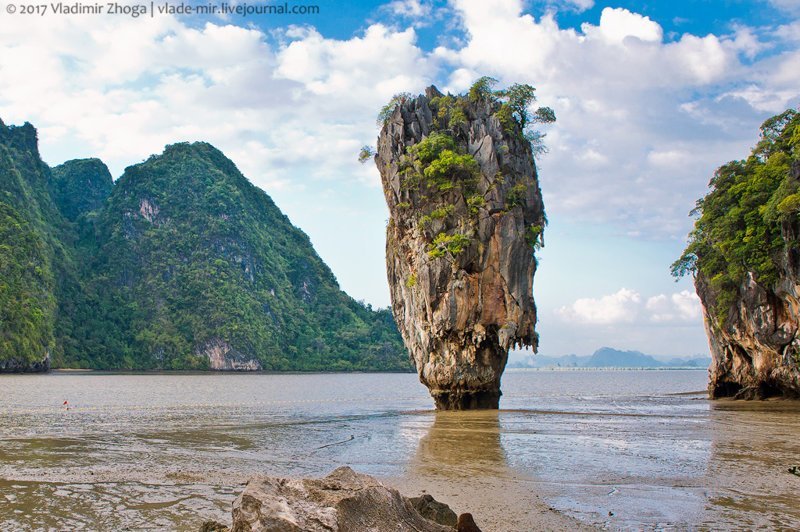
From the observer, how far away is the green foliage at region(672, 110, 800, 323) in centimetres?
2884

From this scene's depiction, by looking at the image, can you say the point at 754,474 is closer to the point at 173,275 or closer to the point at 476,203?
the point at 476,203

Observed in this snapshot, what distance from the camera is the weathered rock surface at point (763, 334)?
1097 inches

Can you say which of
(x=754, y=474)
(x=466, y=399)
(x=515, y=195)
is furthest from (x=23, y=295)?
(x=754, y=474)

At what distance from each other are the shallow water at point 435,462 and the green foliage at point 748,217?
771cm

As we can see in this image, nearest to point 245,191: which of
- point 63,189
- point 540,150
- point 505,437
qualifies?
point 63,189

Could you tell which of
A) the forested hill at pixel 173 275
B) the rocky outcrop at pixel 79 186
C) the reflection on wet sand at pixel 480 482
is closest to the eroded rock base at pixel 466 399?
the reflection on wet sand at pixel 480 482

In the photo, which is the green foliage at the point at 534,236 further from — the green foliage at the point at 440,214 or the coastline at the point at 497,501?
the coastline at the point at 497,501

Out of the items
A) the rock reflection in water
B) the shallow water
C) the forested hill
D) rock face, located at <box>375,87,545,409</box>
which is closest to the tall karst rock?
the shallow water

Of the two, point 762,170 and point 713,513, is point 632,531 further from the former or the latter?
point 762,170

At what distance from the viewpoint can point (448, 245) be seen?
1113 inches

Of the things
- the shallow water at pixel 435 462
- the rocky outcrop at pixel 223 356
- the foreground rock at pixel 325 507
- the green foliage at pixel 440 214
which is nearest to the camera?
the foreground rock at pixel 325 507

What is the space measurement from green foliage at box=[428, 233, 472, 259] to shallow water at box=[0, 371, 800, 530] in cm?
692

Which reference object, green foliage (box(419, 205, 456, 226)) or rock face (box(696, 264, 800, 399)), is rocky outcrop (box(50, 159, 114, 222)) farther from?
rock face (box(696, 264, 800, 399))

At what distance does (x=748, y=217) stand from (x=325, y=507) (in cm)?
3008
